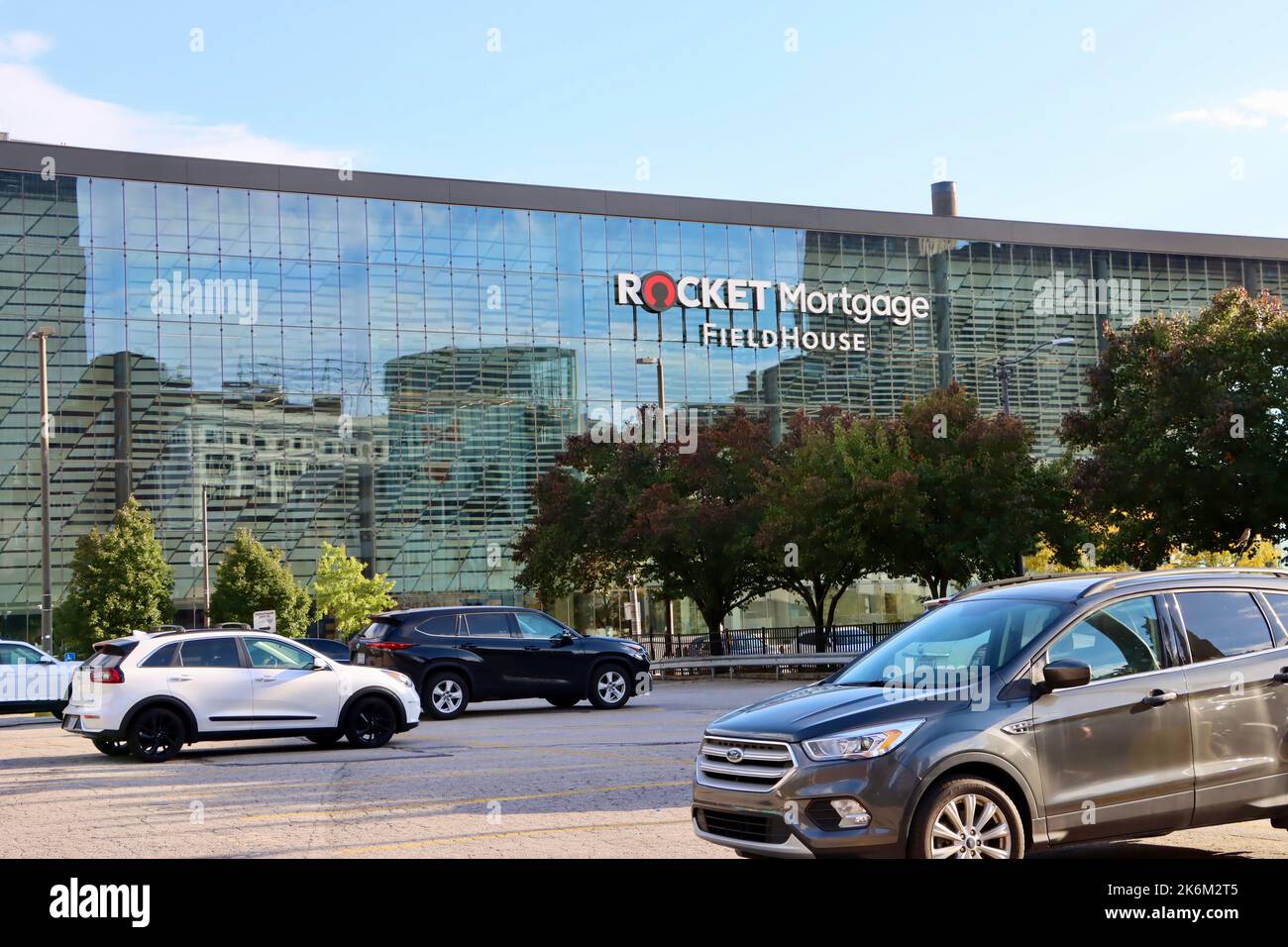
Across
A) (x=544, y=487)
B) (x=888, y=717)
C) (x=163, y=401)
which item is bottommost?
(x=888, y=717)

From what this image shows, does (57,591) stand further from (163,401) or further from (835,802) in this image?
(835,802)

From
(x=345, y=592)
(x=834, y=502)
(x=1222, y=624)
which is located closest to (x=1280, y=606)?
(x=1222, y=624)

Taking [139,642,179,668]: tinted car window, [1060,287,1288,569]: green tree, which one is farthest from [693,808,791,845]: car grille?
[1060,287,1288,569]: green tree

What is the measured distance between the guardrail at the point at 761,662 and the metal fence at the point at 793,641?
568 millimetres

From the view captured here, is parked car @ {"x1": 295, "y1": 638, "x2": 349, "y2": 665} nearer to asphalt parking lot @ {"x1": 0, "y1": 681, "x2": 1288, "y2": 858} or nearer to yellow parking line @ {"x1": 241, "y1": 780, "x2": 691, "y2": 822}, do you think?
asphalt parking lot @ {"x1": 0, "y1": 681, "x2": 1288, "y2": 858}

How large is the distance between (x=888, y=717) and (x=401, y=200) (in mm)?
60782

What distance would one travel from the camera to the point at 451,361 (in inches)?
2625

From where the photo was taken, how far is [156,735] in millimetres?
17172

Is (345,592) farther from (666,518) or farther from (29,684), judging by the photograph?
(29,684)

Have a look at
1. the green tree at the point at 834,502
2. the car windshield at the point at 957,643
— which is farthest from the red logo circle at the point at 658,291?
the car windshield at the point at 957,643

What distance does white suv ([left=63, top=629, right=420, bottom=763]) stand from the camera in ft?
56.0

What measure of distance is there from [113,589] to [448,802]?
4273 cm
